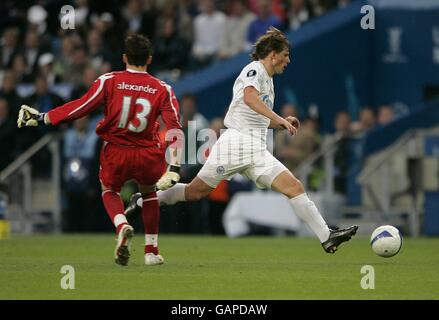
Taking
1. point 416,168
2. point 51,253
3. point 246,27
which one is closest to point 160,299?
point 51,253

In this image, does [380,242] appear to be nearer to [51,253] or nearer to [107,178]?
[107,178]

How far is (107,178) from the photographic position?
11.9m

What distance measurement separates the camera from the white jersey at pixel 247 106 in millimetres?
12430

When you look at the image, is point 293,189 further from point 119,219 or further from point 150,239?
point 119,219

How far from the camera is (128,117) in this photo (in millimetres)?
11750

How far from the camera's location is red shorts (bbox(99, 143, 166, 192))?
38.8 ft

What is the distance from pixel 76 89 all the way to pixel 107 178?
31.0ft

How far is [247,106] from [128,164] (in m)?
1.51
